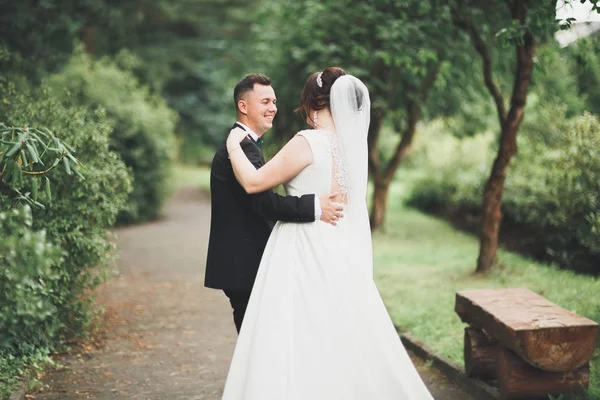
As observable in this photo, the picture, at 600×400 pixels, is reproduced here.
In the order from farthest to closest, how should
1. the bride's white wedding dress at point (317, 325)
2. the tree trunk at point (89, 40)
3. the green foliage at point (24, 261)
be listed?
the tree trunk at point (89, 40) → the bride's white wedding dress at point (317, 325) → the green foliage at point (24, 261)

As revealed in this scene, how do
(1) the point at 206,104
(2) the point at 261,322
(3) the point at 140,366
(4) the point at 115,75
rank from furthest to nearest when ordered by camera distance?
1. (1) the point at 206,104
2. (4) the point at 115,75
3. (3) the point at 140,366
4. (2) the point at 261,322

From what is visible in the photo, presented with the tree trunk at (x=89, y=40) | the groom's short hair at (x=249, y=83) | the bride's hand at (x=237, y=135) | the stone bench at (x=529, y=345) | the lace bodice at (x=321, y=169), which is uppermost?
the tree trunk at (x=89, y=40)

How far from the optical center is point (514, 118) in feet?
28.3

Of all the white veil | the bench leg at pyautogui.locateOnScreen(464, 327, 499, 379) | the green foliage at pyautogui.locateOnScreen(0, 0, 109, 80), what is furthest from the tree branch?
the green foliage at pyautogui.locateOnScreen(0, 0, 109, 80)

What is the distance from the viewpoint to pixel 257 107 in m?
4.08

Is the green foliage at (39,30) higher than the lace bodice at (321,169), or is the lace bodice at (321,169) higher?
the green foliage at (39,30)

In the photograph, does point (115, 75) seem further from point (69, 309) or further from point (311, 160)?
point (311, 160)

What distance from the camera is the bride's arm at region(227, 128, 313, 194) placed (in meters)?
3.70

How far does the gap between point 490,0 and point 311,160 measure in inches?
269

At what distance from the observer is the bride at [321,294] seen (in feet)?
12.0

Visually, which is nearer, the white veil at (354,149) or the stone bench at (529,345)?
the white veil at (354,149)

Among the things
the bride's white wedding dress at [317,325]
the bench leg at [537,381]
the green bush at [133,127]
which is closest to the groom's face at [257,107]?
the bride's white wedding dress at [317,325]

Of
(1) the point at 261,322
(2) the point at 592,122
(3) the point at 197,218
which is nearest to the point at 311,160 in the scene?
(1) the point at 261,322

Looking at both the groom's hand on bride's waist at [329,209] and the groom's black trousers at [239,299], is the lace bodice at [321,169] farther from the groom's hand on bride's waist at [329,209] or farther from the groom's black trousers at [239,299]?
the groom's black trousers at [239,299]
